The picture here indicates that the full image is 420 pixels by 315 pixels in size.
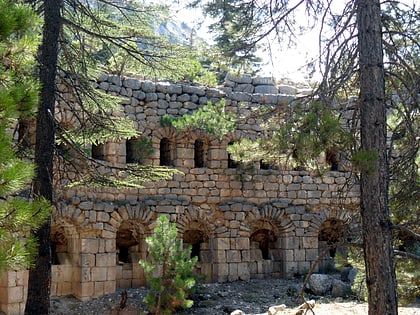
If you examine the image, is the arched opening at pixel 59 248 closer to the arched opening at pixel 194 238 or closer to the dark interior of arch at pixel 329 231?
the arched opening at pixel 194 238

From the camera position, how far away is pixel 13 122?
4.00 meters

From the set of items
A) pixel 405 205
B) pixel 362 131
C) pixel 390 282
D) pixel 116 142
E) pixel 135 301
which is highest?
pixel 116 142

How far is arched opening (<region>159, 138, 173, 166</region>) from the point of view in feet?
49.5

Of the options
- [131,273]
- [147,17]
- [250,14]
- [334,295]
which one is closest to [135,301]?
[131,273]

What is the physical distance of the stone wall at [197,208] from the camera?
13.0m

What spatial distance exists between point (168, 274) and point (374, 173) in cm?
597

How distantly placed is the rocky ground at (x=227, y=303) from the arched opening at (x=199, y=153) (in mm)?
3362

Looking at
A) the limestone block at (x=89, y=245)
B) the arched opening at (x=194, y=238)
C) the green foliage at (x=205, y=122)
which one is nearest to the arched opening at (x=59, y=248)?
the limestone block at (x=89, y=245)

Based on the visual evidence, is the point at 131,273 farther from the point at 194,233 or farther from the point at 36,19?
the point at 36,19

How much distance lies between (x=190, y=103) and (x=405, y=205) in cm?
849

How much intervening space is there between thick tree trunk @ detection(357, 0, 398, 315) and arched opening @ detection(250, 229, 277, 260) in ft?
31.9

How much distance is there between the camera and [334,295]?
13.6 m

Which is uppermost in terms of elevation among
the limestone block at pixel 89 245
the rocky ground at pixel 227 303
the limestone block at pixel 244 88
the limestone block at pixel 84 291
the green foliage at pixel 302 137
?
the limestone block at pixel 244 88

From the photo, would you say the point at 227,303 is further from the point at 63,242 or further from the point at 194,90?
the point at 194,90
